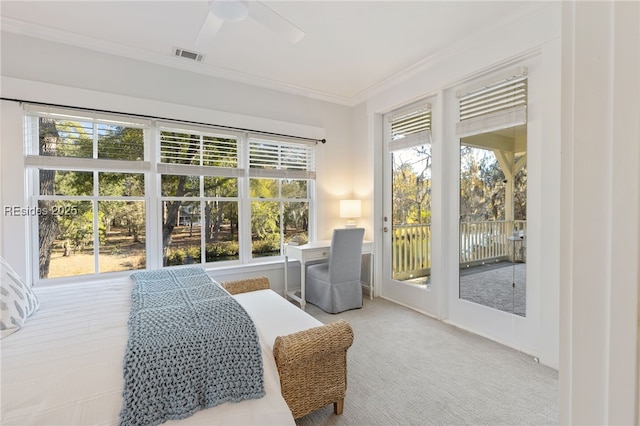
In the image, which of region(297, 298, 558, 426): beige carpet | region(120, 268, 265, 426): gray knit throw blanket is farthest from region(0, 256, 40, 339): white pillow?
region(297, 298, 558, 426): beige carpet

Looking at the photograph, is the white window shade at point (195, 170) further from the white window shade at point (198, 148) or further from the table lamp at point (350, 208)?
the table lamp at point (350, 208)

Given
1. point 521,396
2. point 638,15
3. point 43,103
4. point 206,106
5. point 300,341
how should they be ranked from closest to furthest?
1. point 638,15
2. point 300,341
3. point 521,396
4. point 43,103
5. point 206,106

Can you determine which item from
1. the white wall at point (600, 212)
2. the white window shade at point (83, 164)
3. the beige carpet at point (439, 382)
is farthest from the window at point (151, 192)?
the white wall at point (600, 212)

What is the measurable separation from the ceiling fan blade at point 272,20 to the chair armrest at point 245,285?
1877 mm

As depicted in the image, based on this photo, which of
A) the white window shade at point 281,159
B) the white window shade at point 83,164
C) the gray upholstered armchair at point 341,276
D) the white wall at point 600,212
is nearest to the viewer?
the white wall at point 600,212

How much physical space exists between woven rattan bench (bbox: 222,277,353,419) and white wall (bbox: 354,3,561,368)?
1.68 m

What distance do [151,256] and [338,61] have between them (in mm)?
2845

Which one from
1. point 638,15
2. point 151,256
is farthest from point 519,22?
point 151,256

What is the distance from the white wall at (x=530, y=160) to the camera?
2.19 metres

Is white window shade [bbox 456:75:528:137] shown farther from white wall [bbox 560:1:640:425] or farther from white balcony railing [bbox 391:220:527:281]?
white wall [bbox 560:1:640:425]

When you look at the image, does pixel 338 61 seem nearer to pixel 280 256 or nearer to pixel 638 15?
pixel 280 256

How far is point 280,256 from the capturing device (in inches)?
151

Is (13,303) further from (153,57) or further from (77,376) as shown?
(153,57)

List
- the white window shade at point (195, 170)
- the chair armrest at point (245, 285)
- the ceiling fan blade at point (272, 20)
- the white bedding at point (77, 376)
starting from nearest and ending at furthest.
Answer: the white bedding at point (77, 376), the ceiling fan blade at point (272, 20), the chair armrest at point (245, 285), the white window shade at point (195, 170)
